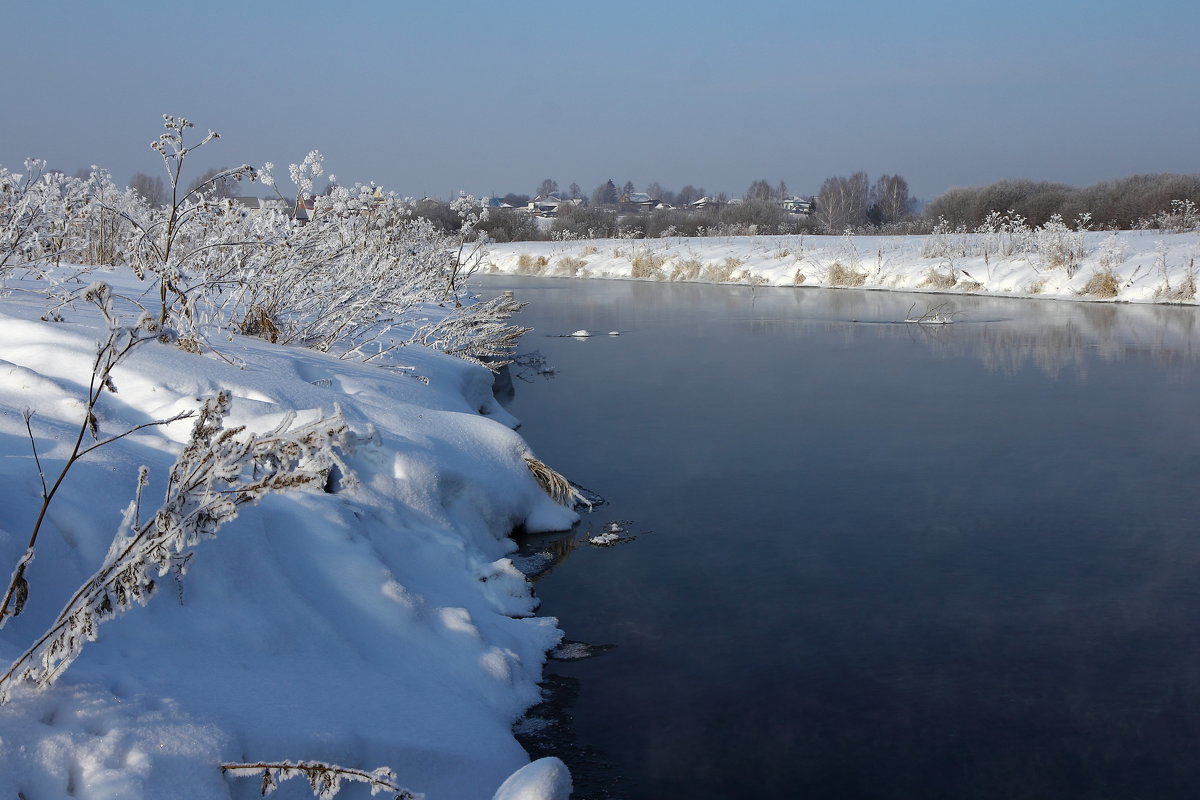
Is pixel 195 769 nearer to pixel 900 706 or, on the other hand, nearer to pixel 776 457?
pixel 900 706

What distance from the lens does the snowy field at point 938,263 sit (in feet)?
57.7

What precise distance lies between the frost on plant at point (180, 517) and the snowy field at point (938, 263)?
58.6 ft

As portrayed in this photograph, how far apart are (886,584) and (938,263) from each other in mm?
18296

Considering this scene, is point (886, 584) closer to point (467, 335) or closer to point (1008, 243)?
point (467, 335)

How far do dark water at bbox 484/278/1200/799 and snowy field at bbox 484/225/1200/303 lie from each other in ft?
29.7

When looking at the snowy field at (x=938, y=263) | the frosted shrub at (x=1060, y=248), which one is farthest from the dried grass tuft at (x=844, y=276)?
the frosted shrub at (x=1060, y=248)

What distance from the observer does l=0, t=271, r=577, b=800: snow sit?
1.96 metres

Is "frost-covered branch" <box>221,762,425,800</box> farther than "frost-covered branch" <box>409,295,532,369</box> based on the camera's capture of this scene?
No

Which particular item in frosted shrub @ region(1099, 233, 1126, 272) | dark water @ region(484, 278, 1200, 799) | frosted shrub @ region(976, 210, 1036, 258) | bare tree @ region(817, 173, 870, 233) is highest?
bare tree @ region(817, 173, 870, 233)

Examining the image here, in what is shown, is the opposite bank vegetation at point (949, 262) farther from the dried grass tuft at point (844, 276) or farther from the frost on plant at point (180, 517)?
the frost on plant at point (180, 517)

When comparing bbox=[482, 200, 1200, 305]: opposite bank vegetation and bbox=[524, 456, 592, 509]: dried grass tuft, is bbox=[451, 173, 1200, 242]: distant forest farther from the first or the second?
bbox=[524, 456, 592, 509]: dried grass tuft

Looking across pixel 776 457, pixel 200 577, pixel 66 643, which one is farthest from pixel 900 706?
pixel 776 457

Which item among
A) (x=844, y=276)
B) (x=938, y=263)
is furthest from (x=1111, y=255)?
(x=844, y=276)

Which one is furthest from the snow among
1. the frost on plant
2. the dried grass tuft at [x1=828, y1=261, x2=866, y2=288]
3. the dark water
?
the dried grass tuft at [x1=828, y1=261, x2=866, y2=288]
